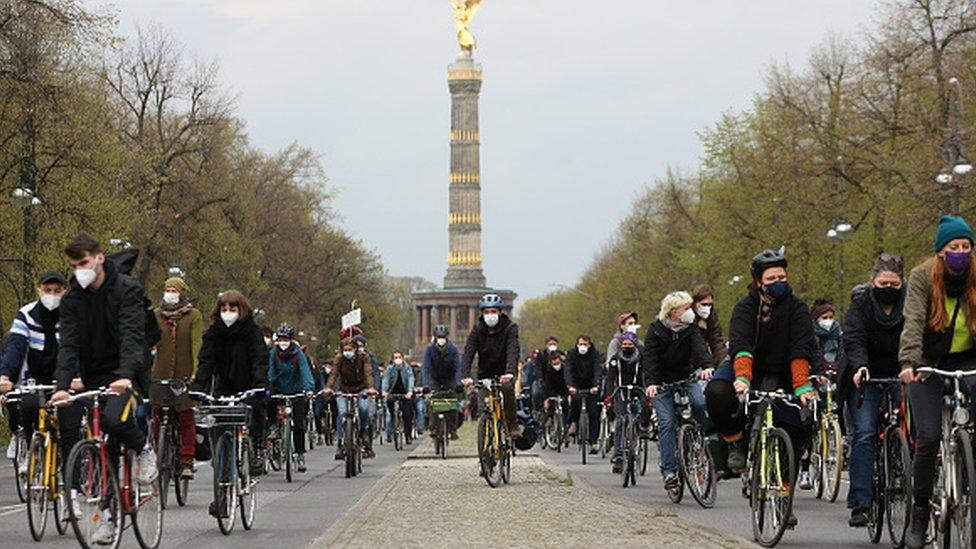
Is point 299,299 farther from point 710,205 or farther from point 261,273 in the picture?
point 710,205

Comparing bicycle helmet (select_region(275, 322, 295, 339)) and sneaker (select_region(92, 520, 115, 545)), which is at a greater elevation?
bicycle helmet (select_region(275, 322, 295, 339))

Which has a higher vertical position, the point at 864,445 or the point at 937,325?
the point at 937,325

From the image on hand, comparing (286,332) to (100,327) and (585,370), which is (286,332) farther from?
(100,327)

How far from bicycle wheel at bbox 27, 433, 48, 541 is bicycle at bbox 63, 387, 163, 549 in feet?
5.13

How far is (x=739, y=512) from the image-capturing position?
17.7 metres

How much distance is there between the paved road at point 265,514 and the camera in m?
14.9

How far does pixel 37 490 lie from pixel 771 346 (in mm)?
4939

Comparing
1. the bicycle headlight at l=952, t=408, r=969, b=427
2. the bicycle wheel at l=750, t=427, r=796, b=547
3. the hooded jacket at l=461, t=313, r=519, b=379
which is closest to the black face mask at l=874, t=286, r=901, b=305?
the bicycle wheel at l=750, t=427, r=796, b=547

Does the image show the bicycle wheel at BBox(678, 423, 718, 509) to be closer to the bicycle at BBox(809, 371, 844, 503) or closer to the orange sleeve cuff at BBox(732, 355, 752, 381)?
the bicycle at BBox(809, 371, 844, 503)

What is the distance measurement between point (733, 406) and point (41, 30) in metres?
28.4

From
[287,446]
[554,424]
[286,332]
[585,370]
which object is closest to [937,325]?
[287,446]

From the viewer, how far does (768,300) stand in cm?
1405

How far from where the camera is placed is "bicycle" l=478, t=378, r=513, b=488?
21141mm

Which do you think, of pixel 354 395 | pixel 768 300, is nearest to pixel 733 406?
pixel 768 300
